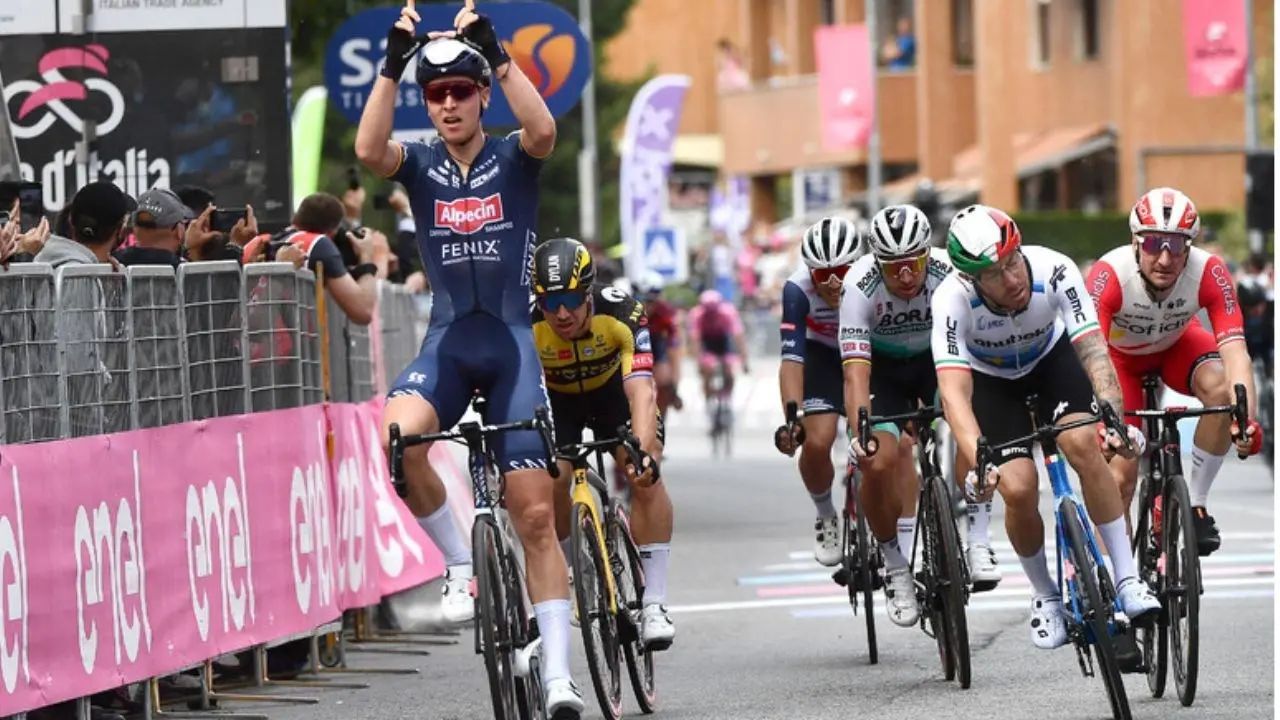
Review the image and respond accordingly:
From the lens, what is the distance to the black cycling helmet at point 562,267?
1088 centimetres

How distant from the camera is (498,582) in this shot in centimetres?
967

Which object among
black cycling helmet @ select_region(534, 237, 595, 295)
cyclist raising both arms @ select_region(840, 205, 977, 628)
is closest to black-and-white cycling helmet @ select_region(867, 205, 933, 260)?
cyclist raising both arms @ select_region(840, 205, 977, 628)

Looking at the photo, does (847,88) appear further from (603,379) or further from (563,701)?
(563,701)

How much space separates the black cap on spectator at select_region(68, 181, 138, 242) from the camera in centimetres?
1172

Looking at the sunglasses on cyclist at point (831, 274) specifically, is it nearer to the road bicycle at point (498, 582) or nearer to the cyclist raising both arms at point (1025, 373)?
the cyclist raising both arms at point (1025, 373)

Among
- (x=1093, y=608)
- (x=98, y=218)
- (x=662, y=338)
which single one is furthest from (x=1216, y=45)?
(x=1093, y=608)

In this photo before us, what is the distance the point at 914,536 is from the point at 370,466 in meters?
3.34

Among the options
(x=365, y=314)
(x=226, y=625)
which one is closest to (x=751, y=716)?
(x=226, y=625)

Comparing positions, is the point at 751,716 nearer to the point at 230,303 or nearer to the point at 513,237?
the point at 513,237

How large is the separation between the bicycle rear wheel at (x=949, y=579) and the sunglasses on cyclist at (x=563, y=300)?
1746 mm

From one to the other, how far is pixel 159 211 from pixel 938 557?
353 cm

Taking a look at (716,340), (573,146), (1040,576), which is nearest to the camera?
(1040,576)

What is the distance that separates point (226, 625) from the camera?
1205 cm

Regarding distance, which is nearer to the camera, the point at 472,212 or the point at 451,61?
the point at 451,61
